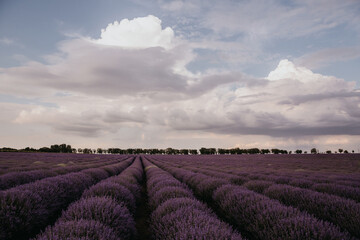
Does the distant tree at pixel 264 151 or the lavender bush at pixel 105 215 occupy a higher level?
the lavender bush at pixel 105 215

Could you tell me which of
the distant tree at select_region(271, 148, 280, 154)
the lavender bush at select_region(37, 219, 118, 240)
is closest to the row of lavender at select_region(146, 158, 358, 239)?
the lavender bush at select_region(37, 219, 118, 240)

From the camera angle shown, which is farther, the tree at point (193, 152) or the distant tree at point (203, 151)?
the tree at point (193, 152)

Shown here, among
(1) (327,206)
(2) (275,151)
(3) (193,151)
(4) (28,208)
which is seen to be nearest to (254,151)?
(2) (275,151)

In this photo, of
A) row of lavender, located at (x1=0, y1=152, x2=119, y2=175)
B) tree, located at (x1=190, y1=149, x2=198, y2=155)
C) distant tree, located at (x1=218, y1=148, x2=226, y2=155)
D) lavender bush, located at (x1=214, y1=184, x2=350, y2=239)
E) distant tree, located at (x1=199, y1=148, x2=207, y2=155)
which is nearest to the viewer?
lavender bush, located at (x1=214, y1=184, x2=350, y2=239)

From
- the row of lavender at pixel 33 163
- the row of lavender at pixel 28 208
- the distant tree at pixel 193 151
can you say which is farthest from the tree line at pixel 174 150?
the row of lavender at pixel 28 208

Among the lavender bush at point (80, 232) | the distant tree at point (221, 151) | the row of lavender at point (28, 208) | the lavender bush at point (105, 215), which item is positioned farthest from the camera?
the distant tree at point (221, 151)

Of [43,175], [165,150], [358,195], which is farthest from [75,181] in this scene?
[165,150]

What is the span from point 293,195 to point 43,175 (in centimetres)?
852

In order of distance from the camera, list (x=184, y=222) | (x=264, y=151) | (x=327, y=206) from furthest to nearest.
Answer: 1. (x=264, y=151)
2. (x=327, y=206)
3. (x=184, y=222)

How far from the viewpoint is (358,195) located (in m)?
5.45

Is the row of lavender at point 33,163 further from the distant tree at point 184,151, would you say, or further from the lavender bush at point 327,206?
the distant tree at point 184,151

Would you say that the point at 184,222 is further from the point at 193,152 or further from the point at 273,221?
the point at 193,152

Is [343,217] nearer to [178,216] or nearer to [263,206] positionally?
[263,206]

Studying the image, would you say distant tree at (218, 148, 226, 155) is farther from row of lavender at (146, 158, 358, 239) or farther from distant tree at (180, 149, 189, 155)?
row of lavender at (146, 158, 358, 239)
